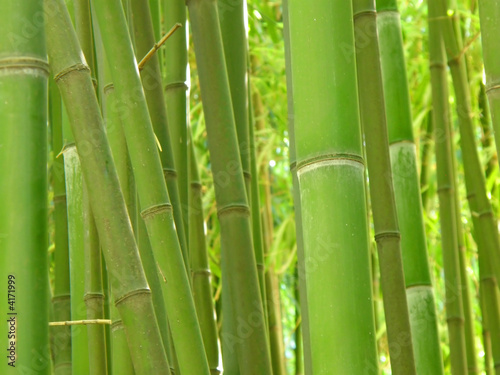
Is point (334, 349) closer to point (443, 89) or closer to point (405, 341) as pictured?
point (405, 341)

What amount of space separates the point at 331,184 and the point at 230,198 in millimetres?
406

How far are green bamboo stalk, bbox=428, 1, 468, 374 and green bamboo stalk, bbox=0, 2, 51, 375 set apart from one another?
929 millimetres

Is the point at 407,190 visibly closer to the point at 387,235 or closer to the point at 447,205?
the point at 387,235

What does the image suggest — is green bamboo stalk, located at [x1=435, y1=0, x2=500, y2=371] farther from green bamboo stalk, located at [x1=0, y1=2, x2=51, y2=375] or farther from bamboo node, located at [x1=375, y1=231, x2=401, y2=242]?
green bamboo stalk, located at [x1=0, y1=2, x2=51, y2=375]

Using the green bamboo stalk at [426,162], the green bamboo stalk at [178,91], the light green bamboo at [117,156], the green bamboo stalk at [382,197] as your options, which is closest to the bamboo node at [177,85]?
the green bamboo stalk at [178,91]

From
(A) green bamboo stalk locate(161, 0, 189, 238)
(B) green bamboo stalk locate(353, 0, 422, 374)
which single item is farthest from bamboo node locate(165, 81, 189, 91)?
(B) green bamboo stalk locate(353, 0, 422, 374)

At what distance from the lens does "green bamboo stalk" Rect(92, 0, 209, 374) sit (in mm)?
907

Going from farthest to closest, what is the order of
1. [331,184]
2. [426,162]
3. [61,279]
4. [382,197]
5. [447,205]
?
1. [426,162]
2. [447,205]
3. [61,279]
4. [382,197]
5. [331,184]

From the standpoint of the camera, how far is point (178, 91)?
1241 millimetres

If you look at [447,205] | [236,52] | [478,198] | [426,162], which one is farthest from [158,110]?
[426,162]

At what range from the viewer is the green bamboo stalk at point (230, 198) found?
42.5 inches

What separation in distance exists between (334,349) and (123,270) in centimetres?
24

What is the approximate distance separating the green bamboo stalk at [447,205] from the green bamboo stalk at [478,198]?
0.03 meters

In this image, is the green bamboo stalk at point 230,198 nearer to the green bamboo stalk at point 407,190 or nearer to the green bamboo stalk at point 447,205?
the green bamboo stalk at point 407,190
